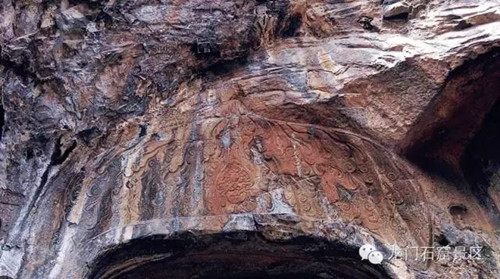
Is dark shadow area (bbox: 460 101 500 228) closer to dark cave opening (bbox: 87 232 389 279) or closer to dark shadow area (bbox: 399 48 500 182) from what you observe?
dark shadow area (bbox: 399 48 500 182)

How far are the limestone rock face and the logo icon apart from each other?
5 cm

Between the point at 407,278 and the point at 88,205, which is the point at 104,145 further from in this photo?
the point at 407,278

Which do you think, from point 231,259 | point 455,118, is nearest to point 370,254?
point 231,259

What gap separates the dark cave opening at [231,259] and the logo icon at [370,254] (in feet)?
0.18

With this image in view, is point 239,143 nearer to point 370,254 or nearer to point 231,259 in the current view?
point 231,259

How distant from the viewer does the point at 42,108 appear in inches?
185

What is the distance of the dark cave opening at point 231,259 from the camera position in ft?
14.8

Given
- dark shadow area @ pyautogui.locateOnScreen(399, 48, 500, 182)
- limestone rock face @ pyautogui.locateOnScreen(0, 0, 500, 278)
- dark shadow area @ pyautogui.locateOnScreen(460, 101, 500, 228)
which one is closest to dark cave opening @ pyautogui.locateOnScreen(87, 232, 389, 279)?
limestone rock face @ pyautogui.locateOnScreen(0, 0, 500, 278)

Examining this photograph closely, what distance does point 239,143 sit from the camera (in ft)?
16.0

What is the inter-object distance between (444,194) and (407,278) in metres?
0.74

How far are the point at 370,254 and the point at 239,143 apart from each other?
127 centimetres

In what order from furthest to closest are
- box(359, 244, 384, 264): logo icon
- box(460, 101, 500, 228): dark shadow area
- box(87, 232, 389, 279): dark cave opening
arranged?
box(460, 101, 500, 228): dark shadow area → box(87, 232, 389, 279): dark cave opening → box(359, 244, 384, 264): logo icon

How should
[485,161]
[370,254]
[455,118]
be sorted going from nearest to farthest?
[370,254]
[455,118]
[485,161]

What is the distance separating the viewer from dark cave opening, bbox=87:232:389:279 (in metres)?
4.50
